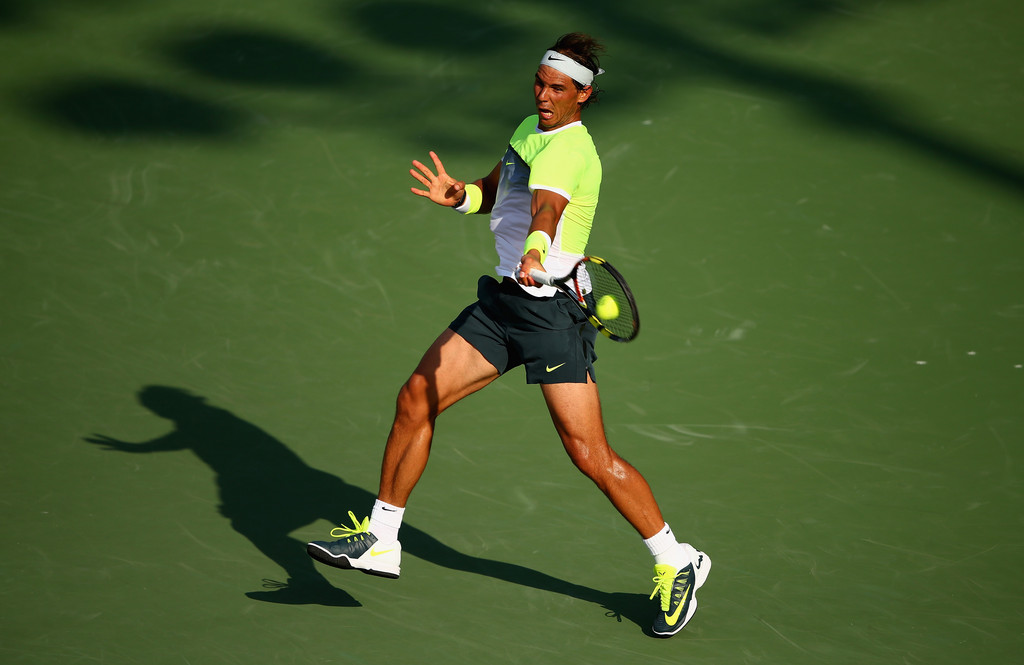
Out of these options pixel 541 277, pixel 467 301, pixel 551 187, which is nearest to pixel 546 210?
pixel 551 187

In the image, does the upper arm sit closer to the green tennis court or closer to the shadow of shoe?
Answer: the green tennis court

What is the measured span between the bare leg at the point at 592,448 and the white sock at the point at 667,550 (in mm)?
87

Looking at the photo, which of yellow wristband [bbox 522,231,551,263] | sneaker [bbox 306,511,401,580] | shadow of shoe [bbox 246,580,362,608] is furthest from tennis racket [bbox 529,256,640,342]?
shadow of shoe [bbox 246,580,362,608]

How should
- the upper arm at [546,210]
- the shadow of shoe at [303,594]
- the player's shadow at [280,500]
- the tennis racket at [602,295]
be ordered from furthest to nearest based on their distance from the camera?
the player's shadow at [280,500] < the shadow of shoe at [303,594] < the tennis racket at [602,295] < the upper arm at [546,210]

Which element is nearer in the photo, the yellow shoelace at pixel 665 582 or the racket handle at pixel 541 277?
the racket handle at pixel 541 277

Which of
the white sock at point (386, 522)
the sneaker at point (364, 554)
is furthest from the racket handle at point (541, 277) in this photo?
the sneaker at point (364, 554)

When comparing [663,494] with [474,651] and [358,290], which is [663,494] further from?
[358,290]

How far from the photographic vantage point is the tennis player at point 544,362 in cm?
417

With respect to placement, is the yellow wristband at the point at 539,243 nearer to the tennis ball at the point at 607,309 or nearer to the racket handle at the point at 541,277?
the racket handle at the point at 541,277

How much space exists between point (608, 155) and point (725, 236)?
121 centimetres

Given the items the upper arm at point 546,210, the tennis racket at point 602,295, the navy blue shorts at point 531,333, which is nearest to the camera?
the upper arm at point 546,210

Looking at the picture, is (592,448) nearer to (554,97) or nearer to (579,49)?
(554,97)

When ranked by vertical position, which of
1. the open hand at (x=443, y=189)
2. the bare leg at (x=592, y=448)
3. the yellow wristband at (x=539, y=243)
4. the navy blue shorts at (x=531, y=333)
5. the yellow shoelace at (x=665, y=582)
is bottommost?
the yellow shoelace at (x=665, y=582)

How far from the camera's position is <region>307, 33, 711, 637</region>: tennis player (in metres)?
4.17
